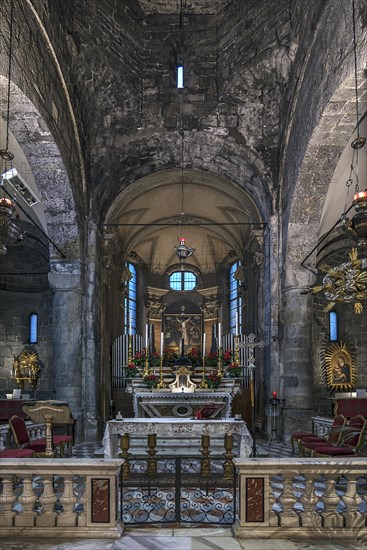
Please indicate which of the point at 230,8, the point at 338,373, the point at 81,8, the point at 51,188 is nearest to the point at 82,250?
the point at 51,188

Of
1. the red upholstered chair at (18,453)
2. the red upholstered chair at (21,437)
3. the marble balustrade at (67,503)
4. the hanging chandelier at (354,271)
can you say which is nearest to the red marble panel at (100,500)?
the marble balustrade at (67,503)

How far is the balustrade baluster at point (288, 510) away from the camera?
5.46 meters

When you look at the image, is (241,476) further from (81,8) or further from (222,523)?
(81,8)

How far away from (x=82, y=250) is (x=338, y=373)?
27.0 feet

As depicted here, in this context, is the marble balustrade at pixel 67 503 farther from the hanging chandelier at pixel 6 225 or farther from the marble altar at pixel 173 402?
the marble altar at pixel 173 402

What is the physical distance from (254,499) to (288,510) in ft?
1.13

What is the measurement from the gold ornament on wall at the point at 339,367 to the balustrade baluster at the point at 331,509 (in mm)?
12139

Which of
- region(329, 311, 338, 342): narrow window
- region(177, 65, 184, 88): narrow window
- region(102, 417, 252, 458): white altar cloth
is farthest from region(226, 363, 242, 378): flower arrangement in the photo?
region(177, 65, 184, 88): narrow window

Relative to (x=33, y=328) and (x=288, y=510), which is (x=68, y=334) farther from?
(x=288, y=510)

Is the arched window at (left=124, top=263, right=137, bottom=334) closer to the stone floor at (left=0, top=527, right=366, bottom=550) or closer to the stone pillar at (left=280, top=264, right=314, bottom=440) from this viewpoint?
the stone pillar at (left=280, top=264, right=314, bottom=440)

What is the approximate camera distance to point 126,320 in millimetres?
23469

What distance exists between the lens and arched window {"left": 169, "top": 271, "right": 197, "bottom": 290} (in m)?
26.2

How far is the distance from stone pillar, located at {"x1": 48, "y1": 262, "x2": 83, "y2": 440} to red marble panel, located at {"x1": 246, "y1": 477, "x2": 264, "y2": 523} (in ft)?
28.3

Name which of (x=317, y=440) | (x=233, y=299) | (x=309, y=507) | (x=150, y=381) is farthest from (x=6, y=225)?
(x=233, y=299)
